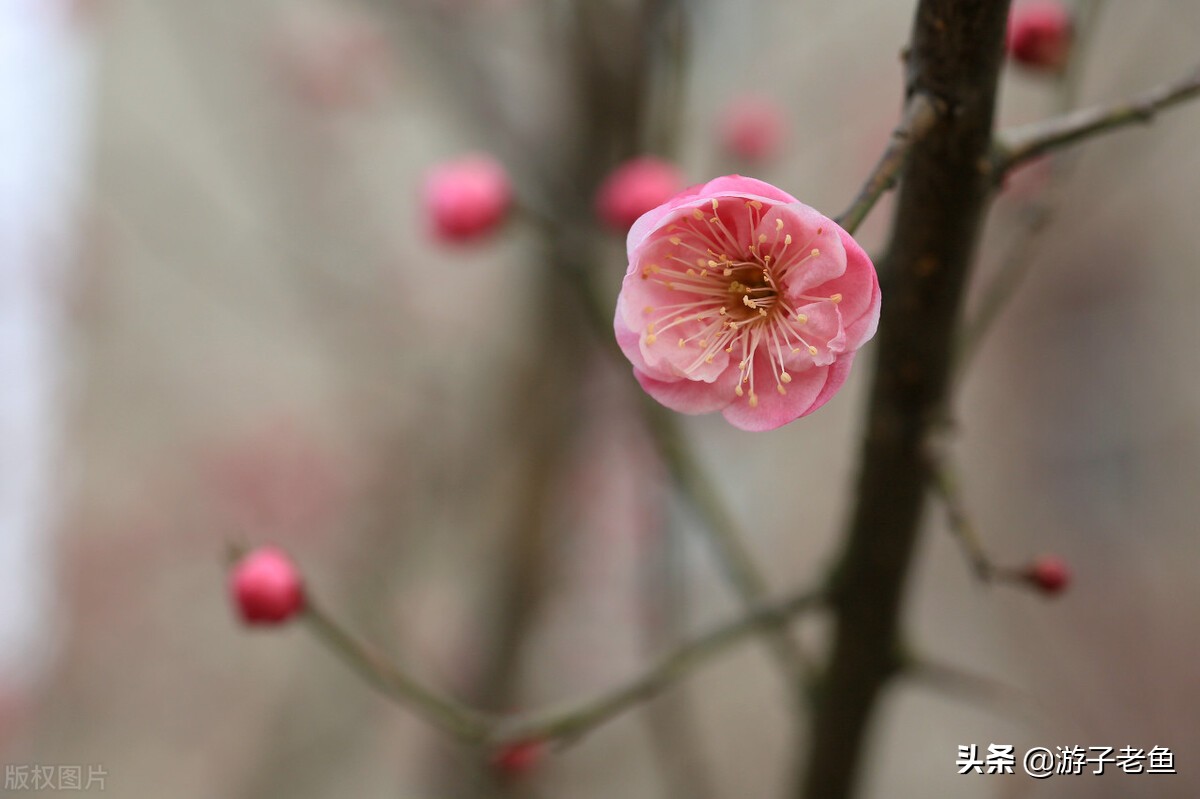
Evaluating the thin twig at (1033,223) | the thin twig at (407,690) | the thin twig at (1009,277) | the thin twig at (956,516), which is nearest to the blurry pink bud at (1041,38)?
the thin twig at (1033,223)

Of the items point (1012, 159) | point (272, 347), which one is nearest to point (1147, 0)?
point (1012, 159)

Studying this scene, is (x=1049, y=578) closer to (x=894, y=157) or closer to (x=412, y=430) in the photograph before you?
(x=894, y=157)

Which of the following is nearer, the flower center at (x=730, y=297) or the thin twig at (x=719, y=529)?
the flower center at (x=730, y=297)

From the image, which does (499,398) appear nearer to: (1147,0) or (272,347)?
(1147,0)

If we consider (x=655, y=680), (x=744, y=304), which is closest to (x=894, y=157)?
(x=744, y=304)

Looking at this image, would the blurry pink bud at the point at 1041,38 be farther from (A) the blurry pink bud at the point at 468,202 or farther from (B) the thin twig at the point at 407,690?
(B) the thin twig at the point at 407,690
